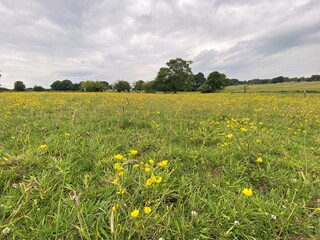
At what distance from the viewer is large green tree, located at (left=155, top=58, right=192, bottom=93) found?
154 feet

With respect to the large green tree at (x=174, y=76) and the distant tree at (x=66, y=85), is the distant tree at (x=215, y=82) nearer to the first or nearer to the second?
the large green tree at (x=174, y=76)

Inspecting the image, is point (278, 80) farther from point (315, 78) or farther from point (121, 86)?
point (121, 86)

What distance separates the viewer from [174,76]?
155ft

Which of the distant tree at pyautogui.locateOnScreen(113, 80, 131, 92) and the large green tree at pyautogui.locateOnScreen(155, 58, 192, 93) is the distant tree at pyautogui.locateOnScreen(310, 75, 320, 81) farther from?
the distant tree at pyautogui.locateOnScreen(113, 80, 131, 92)

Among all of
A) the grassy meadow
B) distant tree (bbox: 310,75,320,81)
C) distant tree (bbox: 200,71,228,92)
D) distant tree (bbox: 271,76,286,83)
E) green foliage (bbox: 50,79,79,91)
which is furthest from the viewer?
green foliage (bbox: 50,79,79,91)

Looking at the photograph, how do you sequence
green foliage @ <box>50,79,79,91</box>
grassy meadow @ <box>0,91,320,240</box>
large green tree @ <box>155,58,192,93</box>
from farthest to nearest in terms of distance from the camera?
green foliage @ <box>50,79,79,91</box>
large green tree @ <box>155,58,192,93</box>
grassy meadow @ <box>0,91,320,240</box>

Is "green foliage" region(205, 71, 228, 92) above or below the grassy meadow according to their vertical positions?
above

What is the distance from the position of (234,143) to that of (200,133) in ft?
2.76

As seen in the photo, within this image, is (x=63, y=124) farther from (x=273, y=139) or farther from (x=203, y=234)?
(x=273, y=139)

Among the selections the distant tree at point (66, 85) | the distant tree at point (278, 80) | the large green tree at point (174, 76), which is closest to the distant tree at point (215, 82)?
the large green tree at point (174, 76)

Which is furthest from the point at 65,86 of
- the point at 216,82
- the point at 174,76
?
the point at 216,82

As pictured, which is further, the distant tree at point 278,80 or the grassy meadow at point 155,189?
the distant tree at point 278,80

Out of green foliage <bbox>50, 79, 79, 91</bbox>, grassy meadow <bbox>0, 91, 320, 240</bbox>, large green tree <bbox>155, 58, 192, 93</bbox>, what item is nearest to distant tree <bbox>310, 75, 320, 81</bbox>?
large green tree <bbox>155, 58, 192, 93</bbox>

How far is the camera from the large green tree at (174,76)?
154ft
